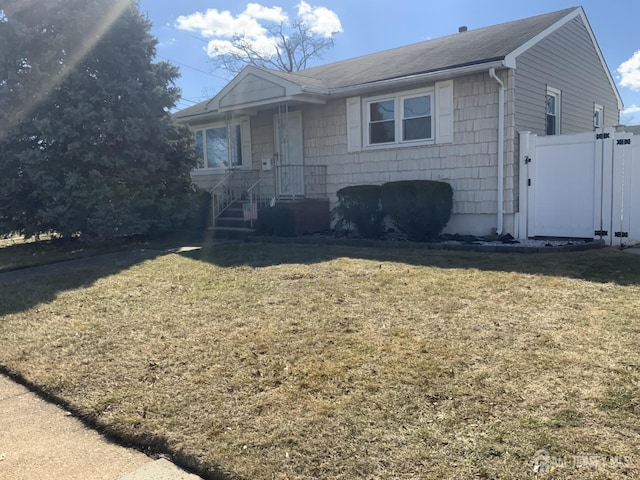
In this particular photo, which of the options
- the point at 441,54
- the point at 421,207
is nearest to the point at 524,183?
the point at 421,207

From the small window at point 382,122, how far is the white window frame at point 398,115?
0.07 meters

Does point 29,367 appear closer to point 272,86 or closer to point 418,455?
point 418,455

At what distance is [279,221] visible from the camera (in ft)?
37.1

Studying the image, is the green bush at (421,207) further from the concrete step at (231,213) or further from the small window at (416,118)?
the concrete step at (231,213)

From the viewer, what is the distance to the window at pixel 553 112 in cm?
1173

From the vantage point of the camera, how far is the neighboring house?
10164mm

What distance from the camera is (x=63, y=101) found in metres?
10.1

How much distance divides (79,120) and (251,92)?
444 centimetres

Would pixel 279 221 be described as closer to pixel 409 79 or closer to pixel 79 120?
pixel 409 79

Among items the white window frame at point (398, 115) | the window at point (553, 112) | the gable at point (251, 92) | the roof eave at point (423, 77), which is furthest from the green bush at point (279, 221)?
the window at point (553, 112)

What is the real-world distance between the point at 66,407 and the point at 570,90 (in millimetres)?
13067

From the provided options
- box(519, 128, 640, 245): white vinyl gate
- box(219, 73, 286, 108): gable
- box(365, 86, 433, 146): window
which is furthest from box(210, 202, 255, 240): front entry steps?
box(519, 128, 640, 245): white vinyl gate

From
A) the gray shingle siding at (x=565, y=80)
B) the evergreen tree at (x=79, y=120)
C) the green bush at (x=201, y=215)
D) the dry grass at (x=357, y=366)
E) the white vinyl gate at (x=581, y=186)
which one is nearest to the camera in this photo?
the dry grass at (x=357, y=366)

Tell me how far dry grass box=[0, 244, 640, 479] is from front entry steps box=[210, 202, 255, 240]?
4752 millimetres
